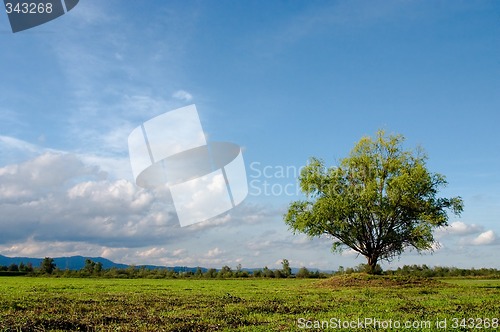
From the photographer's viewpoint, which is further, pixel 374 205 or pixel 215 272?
pixel 215 272

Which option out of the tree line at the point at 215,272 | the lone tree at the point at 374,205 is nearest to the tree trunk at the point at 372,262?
the lone tree at the point at 374,205

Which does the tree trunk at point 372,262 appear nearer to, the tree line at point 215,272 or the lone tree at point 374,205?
the lone tree at point 374,205

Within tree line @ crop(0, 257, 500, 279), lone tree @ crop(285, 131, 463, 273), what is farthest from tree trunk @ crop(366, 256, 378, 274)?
tree line @ crop(0, 257, 500, 279)

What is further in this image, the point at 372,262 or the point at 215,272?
the point at 215,272

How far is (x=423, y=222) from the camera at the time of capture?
43781 millimetres

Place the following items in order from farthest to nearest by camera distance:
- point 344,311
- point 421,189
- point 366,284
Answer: point 421,189, point 366,284, point 344,311

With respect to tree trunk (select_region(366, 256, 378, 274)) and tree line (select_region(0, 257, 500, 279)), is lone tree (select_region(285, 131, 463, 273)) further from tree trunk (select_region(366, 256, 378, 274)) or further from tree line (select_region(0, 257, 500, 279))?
tree line (select_region(0, 257, 500, 279))

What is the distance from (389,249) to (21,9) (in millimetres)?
39233

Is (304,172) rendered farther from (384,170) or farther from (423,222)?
(423,222)

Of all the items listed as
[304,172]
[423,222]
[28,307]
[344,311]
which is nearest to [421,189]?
[423,222]

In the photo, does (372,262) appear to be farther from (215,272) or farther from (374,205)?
(215,272)

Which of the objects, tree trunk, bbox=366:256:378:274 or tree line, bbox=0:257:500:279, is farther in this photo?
tree line, bbox=0:257:500:279

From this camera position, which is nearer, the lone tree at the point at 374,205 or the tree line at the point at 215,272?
the lone tree at the point at 374,205

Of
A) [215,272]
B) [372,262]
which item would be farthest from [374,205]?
[215,272]
